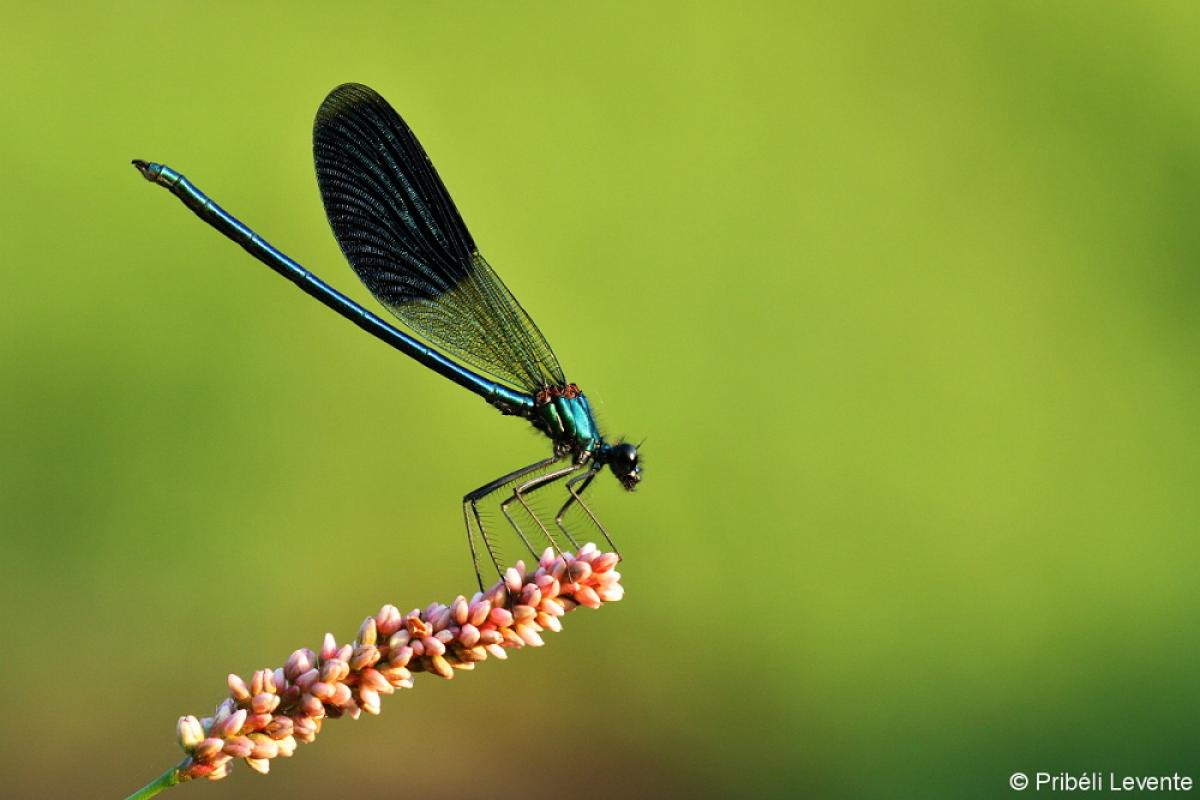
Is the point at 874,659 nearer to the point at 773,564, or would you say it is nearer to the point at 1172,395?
the point at 773,564

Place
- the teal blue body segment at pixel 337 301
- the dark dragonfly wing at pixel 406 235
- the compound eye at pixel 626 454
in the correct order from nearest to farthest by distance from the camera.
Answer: the compound eye at pixel 626 454 < the teal blue body segment at pixel 337 301 < the dark dragonfly wing at pixel 406 235

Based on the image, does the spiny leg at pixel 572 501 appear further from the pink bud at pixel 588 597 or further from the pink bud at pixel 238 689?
the pink bud at pixel 238 689

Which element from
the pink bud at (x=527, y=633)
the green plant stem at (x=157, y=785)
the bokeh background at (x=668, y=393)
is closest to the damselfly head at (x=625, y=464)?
the pink bud at (x=527, y=633)

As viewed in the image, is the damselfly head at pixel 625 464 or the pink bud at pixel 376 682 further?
the damselfly head at pixel 625 464

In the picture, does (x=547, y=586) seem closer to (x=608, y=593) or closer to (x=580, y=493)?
(x=608, y=593)

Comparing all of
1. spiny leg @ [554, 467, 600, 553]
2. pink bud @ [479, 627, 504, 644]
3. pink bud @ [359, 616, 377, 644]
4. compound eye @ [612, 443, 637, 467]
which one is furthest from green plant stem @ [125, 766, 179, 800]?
compound eye @ [612, 443, 637, 467]

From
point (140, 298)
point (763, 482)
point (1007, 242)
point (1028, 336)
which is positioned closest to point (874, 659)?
point (763, 482)

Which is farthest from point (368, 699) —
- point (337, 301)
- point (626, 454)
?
point (337, 301)
